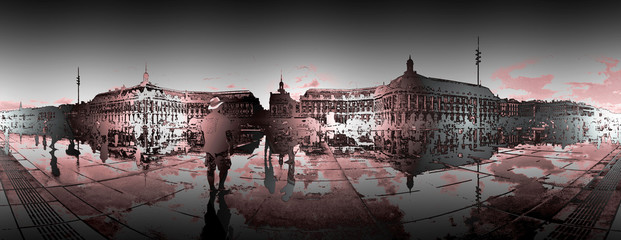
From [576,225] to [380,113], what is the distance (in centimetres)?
3367

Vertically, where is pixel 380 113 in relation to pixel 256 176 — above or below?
above

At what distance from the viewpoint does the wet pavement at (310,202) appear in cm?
323

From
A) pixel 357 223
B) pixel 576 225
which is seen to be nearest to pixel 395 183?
pixel 357 223

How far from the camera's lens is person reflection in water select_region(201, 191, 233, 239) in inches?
121

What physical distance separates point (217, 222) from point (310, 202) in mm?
1639

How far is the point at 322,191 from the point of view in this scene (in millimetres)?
5043

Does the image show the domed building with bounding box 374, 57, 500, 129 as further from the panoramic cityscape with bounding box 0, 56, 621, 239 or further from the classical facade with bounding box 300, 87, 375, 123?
the panoramic cityscape with bounding box 0, 56, 621, 239

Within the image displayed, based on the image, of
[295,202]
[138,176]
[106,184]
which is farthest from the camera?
[138,176]

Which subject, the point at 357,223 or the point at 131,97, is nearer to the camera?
the point at 357,223

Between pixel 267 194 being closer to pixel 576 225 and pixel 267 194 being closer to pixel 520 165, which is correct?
pixel 576 225

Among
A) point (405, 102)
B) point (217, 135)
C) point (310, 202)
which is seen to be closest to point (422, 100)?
point (405, 102)

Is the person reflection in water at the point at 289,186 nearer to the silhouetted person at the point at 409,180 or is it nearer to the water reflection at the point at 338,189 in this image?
→ the water reflection at the point at 338,189

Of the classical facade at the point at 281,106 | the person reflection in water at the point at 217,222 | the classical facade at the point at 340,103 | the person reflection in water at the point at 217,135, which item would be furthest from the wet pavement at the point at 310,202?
the classical facade at the point at 340,103

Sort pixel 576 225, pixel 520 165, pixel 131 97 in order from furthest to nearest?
pixel 131 97
pixel 520 165
pixel 576 225
